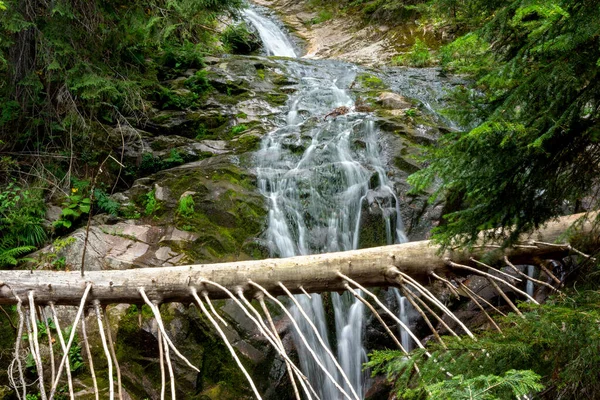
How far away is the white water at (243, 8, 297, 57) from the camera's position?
54.2 feet

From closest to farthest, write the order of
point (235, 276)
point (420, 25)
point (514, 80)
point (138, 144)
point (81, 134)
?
1. point (514, 80)
2. point (235, 276)
3. point (81, 134)
4. point (138, 144)
5. point (420, 25)

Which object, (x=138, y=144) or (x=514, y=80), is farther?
(x=138, y=144)

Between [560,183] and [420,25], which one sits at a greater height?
[420,25]

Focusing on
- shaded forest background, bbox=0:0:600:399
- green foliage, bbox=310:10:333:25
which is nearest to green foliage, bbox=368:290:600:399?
shaded forest background, bbox=0:0:600:399

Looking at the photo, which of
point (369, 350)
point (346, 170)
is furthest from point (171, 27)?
point (369, 350)

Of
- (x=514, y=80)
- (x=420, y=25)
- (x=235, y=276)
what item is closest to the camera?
(x=514, y=80)

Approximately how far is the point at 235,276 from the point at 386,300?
3409 mm

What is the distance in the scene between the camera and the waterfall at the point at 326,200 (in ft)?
20.2

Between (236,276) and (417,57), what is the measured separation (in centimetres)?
1196

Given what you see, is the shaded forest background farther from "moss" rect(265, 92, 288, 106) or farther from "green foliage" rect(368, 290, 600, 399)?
"moss" rect(265, 92, 288, 106)

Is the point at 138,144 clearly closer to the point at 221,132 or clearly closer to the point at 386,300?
the point at 221,132

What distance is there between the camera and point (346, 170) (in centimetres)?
786

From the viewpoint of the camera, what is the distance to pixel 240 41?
14.9 meters

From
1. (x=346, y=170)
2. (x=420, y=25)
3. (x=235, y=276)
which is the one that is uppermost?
(x=420, y=25)
